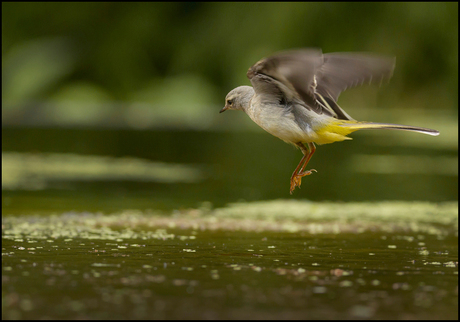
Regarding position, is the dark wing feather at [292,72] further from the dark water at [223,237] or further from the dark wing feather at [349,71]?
the dark water at [223,237]

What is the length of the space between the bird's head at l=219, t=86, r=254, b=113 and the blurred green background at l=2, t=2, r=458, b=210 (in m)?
4.75

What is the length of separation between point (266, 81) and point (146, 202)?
4444 millimetres

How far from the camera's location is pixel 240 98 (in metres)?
8.59

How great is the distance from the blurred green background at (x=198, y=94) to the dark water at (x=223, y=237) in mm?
163

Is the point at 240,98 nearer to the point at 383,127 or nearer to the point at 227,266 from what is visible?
the point at 383,127

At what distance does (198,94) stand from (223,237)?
25.6 metres

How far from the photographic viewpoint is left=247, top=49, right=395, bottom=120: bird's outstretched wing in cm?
658

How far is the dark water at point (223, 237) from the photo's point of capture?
201 inches

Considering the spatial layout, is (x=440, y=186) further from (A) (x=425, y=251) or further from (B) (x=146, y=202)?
(A) (x=425, y=251)

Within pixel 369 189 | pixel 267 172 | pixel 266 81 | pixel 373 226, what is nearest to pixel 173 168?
pixel 267 172

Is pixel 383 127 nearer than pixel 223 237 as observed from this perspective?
Yes

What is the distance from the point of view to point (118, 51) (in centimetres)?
3478

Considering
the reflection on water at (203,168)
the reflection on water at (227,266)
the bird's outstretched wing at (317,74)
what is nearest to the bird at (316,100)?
the bird's outstretched wing at (317,74)

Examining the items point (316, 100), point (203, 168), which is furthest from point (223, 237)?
point (203, 168)
